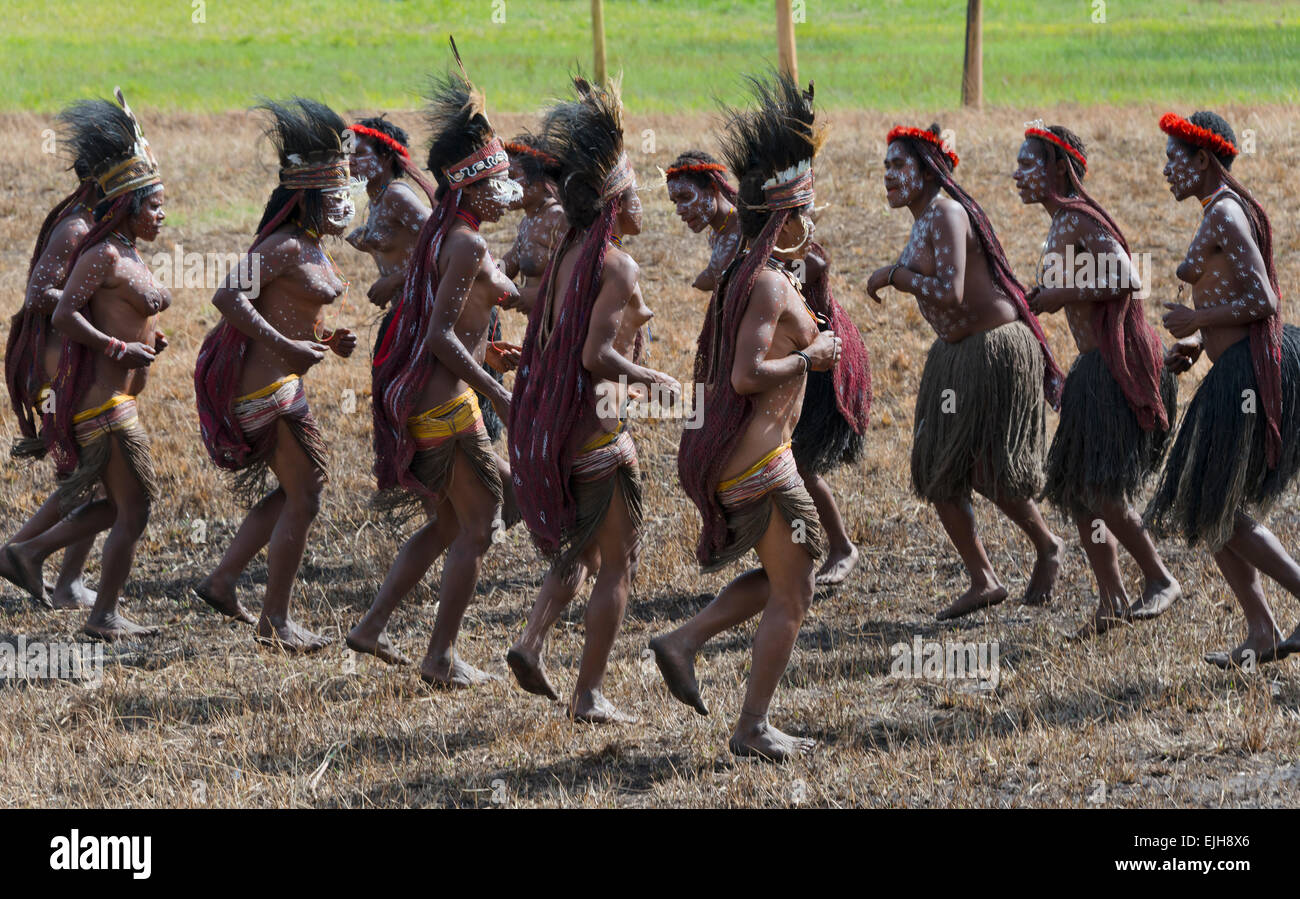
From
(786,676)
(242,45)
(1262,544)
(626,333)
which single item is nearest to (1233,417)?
(1262,544)

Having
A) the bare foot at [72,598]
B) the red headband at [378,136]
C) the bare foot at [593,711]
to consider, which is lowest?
the bare foot at [72,598]

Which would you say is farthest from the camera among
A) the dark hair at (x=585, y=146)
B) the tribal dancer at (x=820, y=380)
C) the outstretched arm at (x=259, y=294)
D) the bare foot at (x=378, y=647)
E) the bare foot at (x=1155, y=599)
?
the tribal dancer at (x=820, y=380)

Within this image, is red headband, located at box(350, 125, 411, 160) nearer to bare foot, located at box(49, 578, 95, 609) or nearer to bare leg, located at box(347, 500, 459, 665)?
bare leg, located at box(347, 500, 459, 665)

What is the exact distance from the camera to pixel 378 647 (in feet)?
17.9

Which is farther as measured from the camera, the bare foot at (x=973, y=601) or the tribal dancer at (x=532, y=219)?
the tribal dancer at (x=532, y=219)

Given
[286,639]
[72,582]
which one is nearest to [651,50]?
[72,582]

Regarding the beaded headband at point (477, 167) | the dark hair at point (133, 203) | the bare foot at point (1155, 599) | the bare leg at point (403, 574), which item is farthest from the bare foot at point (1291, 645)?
the dark hair at point (133, 203)

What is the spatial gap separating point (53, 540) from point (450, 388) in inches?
86.1

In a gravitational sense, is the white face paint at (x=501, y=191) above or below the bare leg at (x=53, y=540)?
above

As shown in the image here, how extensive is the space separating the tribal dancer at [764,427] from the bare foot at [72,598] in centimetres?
341

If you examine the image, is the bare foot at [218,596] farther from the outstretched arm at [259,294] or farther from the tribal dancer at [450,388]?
the outstretched arm at [259,294]

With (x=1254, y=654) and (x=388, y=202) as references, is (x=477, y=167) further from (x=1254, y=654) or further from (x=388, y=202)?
(x=1254, y=654)

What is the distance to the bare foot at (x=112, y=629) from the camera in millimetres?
6090

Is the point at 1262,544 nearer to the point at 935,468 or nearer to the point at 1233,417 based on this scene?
the point at 1233,417
